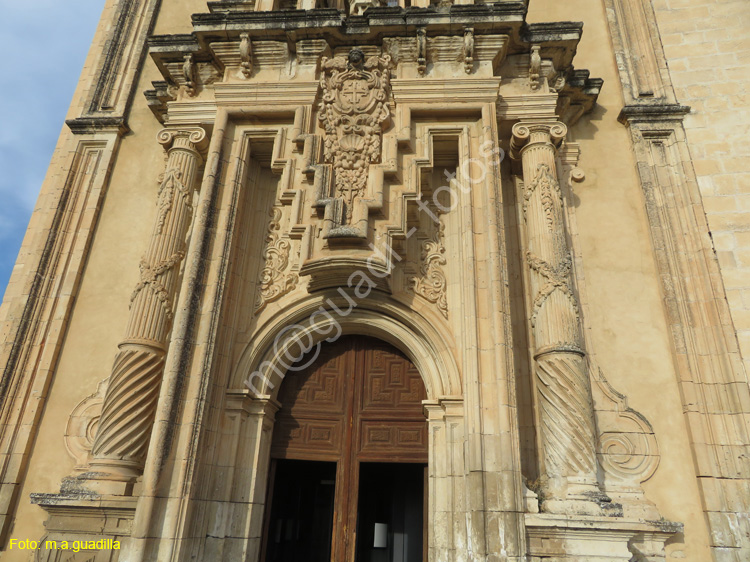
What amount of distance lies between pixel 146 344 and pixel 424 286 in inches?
126

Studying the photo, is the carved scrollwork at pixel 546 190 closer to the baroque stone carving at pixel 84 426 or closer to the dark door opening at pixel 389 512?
the dark door opening at pixel 389 512

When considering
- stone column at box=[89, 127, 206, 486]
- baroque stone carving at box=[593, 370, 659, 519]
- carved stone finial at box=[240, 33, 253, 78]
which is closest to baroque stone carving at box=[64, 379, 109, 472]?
stone column at box=[89, 127, 206, 486]

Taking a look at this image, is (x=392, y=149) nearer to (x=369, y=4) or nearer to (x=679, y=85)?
(x=369, y=4)

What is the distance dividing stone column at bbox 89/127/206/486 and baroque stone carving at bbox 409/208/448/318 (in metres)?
2.89

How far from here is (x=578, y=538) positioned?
4.71 meters

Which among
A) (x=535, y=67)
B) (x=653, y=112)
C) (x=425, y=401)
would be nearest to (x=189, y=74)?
(x=535, y=67)

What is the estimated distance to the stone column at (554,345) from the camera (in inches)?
198

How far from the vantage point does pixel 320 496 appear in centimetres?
860

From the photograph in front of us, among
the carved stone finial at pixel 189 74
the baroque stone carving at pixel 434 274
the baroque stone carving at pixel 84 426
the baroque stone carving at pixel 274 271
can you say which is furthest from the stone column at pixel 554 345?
the baroque stone carving at pixel 84 426

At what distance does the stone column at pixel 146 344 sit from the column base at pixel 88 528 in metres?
0.20

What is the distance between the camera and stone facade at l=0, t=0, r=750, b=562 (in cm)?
521

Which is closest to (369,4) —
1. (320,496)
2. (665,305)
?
(665,305)

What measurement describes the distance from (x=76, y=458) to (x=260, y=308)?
2908 mm

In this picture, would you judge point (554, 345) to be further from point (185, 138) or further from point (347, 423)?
point (185, 138)
